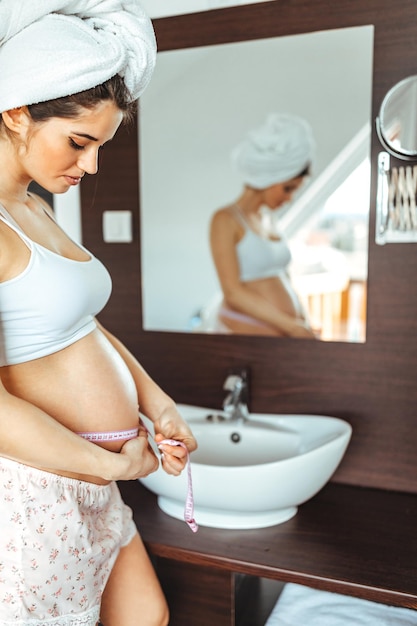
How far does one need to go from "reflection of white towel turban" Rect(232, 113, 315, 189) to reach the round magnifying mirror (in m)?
0.18

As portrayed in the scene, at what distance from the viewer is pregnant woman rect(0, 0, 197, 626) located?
889mm

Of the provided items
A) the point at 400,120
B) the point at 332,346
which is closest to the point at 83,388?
the point at 332,346

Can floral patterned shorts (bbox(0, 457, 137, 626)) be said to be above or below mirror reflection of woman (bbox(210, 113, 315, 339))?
below

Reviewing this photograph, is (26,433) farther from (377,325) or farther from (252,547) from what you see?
(377,325)

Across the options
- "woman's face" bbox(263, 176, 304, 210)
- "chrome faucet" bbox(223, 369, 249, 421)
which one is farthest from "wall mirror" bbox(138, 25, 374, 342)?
"chrome faucet" bbox(223, 369, 249, 421)

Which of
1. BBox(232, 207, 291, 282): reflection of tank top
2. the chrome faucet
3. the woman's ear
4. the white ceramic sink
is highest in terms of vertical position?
the woman's ear

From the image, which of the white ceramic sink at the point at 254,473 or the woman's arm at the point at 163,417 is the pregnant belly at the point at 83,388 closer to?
the woman's arm at the point at 163,417

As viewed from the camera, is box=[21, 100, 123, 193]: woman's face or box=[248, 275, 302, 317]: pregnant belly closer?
box=[21, 100, 123, 193]: woman's face

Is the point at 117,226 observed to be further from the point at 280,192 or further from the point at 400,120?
the point at 400,120

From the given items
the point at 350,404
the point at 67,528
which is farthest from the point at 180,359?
the point at 67,528

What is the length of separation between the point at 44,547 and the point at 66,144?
645 mm

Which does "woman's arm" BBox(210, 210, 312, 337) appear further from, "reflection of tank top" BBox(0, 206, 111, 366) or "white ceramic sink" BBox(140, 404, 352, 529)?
"reflection of tank top" BBox(0, 206, 111, 366)

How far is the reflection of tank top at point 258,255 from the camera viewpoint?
1.60 m

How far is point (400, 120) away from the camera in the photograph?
1.44 meters
